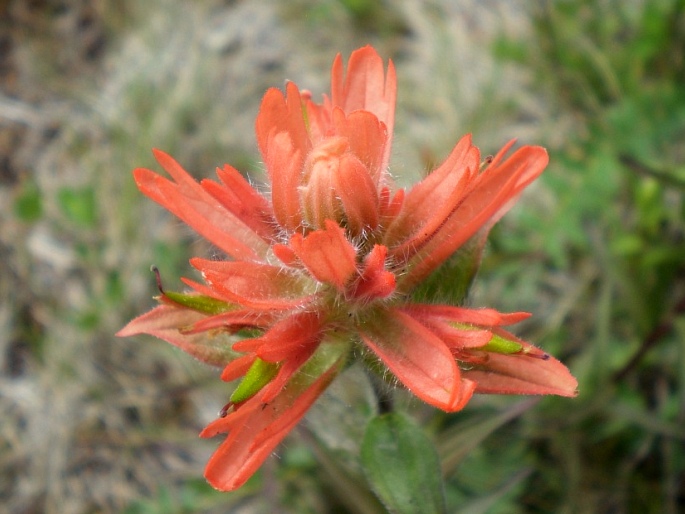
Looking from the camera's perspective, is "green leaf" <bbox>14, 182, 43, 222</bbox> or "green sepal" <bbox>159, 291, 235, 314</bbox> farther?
"green leaf" <bbox>14, 182, 43, 222</bbox>

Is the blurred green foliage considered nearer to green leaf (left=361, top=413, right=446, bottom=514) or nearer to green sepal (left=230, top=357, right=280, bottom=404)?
green leaf (left=361, top=413, right=446, bottom=514)

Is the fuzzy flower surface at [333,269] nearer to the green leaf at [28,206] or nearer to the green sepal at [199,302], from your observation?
the green sepal at [199,302]

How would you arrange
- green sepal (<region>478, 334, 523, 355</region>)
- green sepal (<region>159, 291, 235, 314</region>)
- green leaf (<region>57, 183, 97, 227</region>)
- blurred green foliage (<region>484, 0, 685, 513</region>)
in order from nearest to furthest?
green sepal (<region>478, 334, 523, 355</region>) → green sepal (<region>159, 291, 235, 314</region>) → blurred green foliage (<region>484, 0, 685, 513</region>) → green leaf (<region>57, 183, 97, 227</region>)

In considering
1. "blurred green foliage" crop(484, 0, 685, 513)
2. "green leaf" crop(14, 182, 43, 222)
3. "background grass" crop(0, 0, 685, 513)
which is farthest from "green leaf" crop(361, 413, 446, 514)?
"green leaf" crop(14, 182, 43, 222)

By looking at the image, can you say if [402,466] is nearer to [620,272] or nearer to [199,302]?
[199,302]

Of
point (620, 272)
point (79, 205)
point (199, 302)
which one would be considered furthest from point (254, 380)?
point (79, 205)

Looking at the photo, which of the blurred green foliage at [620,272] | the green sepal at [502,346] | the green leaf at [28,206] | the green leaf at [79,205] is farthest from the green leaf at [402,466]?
the green leaf at [28,206]

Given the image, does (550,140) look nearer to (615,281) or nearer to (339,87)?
(615,281)
